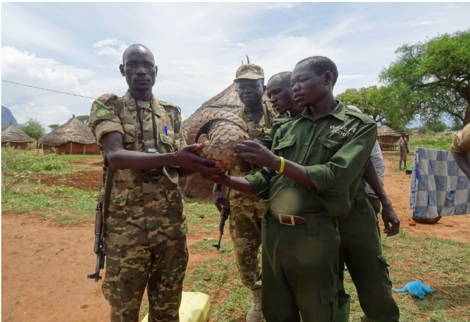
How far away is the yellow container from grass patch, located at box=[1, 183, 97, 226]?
527cm

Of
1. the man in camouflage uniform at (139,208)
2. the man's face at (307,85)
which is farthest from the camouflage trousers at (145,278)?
the man's face at (307,85)

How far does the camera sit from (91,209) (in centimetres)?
880

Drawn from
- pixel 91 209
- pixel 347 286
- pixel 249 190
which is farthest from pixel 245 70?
pixel 91 209

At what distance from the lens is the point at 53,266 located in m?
5.34

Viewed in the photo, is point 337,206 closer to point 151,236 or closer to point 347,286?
point 151,236

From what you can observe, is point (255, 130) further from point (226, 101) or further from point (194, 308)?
point (226, 101)

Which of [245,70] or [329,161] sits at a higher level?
[245,70]

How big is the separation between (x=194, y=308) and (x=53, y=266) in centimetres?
334

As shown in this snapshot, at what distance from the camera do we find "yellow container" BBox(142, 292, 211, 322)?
10.2 feet

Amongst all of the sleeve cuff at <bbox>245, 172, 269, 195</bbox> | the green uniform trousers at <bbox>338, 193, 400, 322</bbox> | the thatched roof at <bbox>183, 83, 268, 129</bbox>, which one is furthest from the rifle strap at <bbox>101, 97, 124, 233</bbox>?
the thatched roof at <bbox>183, 83, 268, 129</bbox>

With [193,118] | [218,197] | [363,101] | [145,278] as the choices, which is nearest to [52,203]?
[193,118]

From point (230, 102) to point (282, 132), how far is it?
8387 mm

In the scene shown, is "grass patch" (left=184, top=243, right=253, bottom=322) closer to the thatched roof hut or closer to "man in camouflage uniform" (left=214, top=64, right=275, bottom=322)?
"man in camouflage uniform" (left=214, top=64, right=275, bottom=322)

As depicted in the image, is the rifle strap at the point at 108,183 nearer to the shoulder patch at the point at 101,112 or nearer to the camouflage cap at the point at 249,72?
the shoulder patch at the point at 101,112
